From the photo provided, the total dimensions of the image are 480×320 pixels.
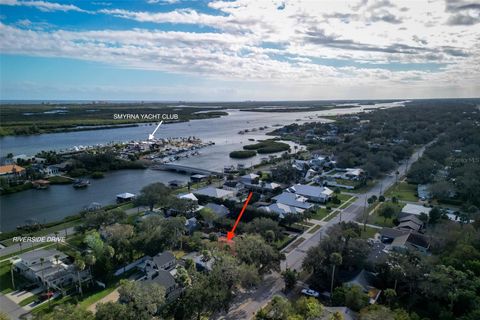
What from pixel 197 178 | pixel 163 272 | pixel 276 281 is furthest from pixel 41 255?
pixel 197 178

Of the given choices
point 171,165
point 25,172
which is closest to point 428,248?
point 171,165

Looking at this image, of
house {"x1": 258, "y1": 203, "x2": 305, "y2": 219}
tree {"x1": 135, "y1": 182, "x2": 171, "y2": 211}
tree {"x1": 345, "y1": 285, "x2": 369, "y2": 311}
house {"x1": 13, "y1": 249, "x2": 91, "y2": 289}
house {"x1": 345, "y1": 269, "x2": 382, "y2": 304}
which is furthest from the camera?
tree {"x1": 135, "y1": 182, "x2": 171, "y2": 211}

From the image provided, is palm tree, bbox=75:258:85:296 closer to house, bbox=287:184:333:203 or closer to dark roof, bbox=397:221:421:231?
dark roof, bbox=397:221:421:231

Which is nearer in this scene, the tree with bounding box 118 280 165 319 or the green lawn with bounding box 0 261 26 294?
the tree with bounding box 118 280 165 319

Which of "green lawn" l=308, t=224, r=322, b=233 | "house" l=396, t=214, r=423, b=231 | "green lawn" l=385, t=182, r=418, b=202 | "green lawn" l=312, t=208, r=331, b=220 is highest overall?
"house" l=396, t=214, r=423, b=231

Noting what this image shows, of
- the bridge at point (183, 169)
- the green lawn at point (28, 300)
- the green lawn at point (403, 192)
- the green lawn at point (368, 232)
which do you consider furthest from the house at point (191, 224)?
the green lawn at point (403, 192)

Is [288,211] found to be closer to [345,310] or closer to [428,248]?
[428,248]

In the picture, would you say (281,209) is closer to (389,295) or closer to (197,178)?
(389,295)

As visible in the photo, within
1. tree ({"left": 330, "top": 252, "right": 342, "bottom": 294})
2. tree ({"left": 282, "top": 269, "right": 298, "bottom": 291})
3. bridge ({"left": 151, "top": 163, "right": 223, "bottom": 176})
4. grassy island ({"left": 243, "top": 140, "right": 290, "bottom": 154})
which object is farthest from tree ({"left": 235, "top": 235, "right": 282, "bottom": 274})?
grassy island ({"left": 243, "top": 140, "right": 290, "bottom": 154})
